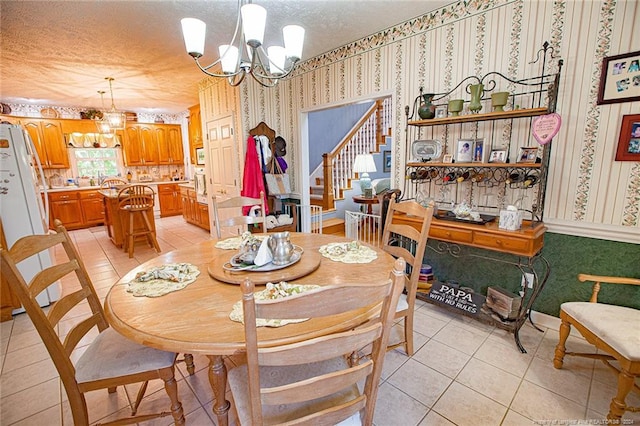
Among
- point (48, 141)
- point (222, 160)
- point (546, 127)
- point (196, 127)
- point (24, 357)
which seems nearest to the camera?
point (546, 127)

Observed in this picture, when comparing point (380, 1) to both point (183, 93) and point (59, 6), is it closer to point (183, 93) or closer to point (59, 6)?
point (59, 6)

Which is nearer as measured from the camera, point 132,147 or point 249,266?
point 249,266

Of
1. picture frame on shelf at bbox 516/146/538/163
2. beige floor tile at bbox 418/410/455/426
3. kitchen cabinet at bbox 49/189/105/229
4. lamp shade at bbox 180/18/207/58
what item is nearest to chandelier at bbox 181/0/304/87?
lamp shade at bbox 180/18/207/58

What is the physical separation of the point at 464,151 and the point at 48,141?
7.73 meters

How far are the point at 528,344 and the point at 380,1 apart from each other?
2887mm

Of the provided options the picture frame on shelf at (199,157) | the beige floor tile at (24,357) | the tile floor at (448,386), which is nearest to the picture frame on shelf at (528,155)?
the tile floor at (448,386)

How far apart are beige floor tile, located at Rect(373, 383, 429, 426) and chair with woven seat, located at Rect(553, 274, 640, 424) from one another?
36.8 inches

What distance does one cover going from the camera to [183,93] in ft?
16.9

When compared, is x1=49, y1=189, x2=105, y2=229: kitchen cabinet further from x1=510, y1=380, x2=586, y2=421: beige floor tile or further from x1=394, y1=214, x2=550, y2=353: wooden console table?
x1=510, y1=380, x2=586, y2=421: beige floor tile

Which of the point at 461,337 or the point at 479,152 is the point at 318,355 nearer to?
the point at 461,337

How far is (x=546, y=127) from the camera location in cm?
194

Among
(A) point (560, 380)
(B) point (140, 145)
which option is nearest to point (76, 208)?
(B) point (140, 145)

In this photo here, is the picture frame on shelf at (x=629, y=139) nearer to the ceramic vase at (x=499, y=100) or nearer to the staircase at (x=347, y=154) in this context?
the ceramic vase at (x=499, y=100)

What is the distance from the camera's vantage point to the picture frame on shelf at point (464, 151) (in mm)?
2408
